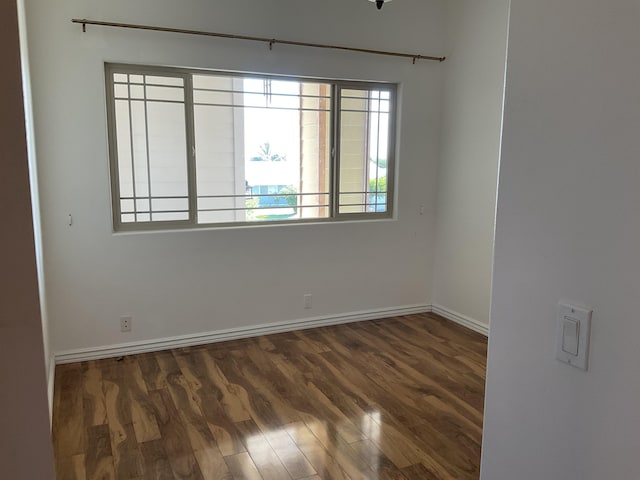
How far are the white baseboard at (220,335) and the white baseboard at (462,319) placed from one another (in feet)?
0.45

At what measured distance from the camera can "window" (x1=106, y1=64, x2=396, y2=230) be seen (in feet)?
12.0

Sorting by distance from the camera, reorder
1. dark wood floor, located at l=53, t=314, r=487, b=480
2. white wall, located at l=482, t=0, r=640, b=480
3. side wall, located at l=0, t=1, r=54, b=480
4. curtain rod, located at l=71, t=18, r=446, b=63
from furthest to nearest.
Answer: curtain rod, located at l=71, t=18, r=446, b=63 < dark wood floor, located at l=53, t=314, r=487, b=480 < side wall, located at l=0, t=1, r=54, b=480 < white wall, located at l=482, t=0, r=640, b=480

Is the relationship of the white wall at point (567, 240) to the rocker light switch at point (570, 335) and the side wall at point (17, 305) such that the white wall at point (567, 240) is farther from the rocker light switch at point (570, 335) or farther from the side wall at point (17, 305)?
the side wall at point (17, 305)

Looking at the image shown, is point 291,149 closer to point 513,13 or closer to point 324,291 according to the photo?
point 324,291

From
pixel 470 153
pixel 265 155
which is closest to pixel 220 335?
pixel 265 155

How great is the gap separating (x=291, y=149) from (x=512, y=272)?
11.8ft

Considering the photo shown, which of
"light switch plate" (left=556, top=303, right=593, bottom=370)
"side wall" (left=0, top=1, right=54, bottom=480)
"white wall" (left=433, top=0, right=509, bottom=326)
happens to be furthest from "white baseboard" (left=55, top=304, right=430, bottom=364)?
"light switch plate" (left=556, top=303, right=593, bottom=370)

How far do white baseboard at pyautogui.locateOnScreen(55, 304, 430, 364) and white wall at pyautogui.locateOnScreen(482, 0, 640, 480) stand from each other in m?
2.97

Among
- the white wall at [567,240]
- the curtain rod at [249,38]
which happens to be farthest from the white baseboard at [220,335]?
the white wall at [567,240]

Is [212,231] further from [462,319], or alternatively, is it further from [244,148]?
[462,319]

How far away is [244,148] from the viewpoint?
4.41 metres

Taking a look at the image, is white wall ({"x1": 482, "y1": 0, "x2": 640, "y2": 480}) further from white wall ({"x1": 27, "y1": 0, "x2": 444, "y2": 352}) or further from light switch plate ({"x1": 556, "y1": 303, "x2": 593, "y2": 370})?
white wall ({"x1": 27, "y1": 0, "x2": 444, "y2": 352})

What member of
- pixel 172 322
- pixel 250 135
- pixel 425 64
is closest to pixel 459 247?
pixel 425 64

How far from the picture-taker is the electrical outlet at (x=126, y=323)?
3.68 m
